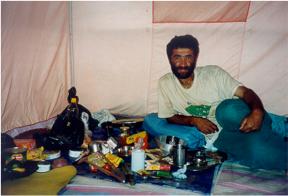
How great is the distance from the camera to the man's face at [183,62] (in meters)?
1.82

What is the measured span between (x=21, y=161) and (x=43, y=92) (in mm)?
770

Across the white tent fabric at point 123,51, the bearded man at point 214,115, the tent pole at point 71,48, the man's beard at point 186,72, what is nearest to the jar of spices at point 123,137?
the bearded man at point 214,115

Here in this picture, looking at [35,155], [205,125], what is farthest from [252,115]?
[35,155]

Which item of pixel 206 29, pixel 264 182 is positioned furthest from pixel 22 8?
pixel 264 182

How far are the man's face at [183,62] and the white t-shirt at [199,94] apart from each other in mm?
34

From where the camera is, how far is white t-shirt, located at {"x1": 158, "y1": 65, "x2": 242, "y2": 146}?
65.9 inches

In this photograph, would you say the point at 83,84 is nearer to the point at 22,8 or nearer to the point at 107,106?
the point at 107,106

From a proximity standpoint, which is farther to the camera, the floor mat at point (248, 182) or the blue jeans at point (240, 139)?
the blue jeans at point (240, 139)

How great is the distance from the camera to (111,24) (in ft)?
7.16

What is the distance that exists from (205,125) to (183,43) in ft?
1.95

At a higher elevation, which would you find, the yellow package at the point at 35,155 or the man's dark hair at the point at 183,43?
the man's dark hair at the point at 183,43

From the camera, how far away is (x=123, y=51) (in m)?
2.22

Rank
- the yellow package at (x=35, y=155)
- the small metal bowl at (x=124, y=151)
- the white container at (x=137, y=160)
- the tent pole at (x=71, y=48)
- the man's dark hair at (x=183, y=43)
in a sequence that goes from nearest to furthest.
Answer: the white container at (x=137, y=160) < the yellow package at (x=35, y=155) < the small metal bowl at (x=124, y=151) < the man's dark hair at (x=183, y=43) < the tent pole at (x=71, y=48)

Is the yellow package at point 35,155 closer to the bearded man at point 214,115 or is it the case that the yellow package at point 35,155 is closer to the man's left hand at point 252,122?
the bearded man at point 214,115
